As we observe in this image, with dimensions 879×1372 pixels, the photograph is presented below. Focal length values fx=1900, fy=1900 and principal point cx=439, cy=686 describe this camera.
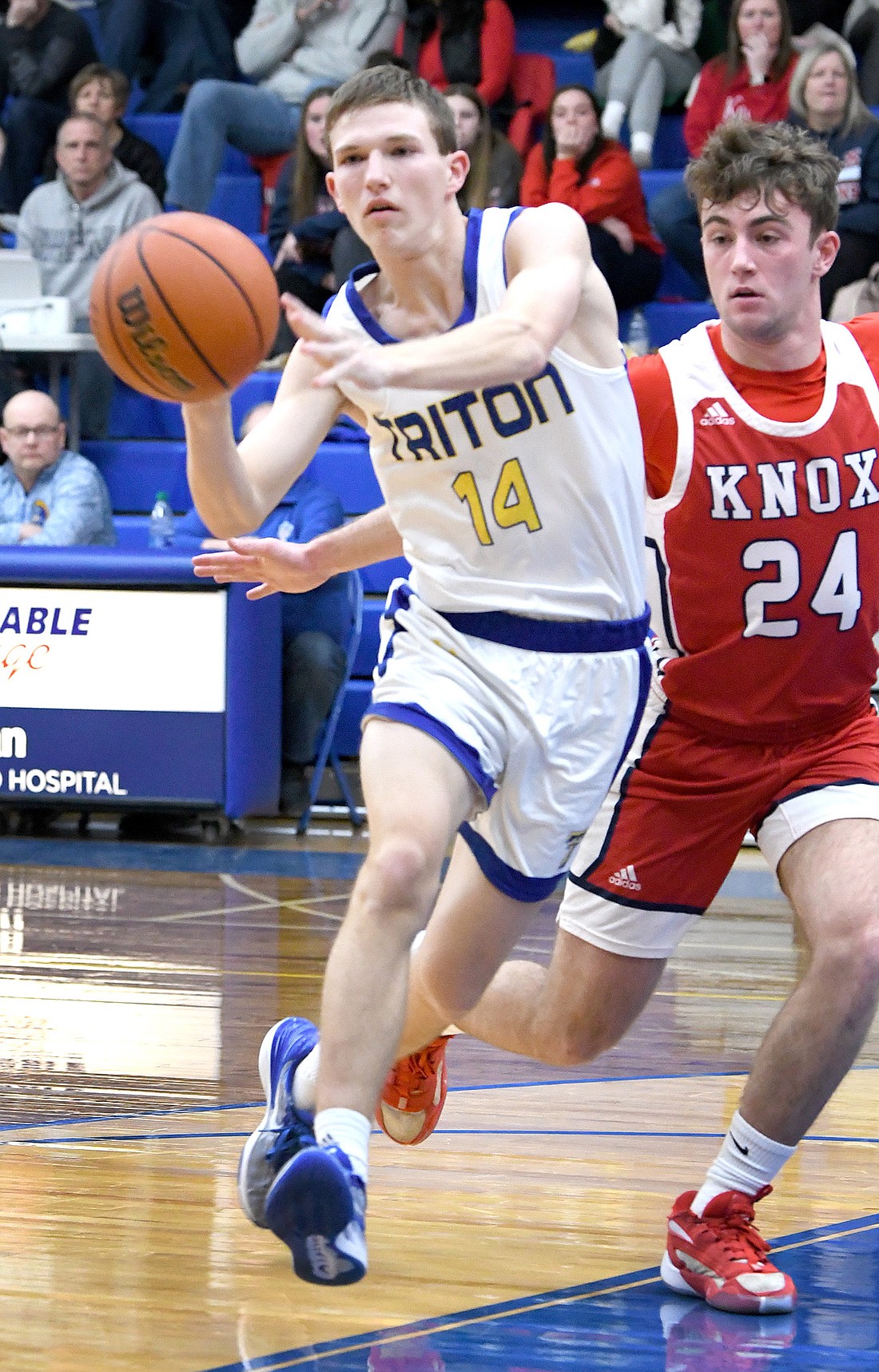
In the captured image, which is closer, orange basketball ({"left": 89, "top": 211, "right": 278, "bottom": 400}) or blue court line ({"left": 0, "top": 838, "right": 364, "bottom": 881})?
orange basketball ({"left": 89, "top": 211, "right": 278, "bottom": 400})

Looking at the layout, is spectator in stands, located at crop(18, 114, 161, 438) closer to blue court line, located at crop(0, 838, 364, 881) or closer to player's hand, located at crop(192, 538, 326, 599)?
blue court line, located at crop(0, 838, 364, 881)

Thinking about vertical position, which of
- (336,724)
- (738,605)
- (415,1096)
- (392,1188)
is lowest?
(336,724)

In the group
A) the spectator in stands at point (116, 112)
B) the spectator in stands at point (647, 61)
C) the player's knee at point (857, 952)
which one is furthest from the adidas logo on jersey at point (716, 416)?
the spectator in stands at point (116, 112)

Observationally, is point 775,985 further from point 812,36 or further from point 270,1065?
point 812,36

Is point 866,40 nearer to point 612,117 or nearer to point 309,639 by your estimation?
point 612,117

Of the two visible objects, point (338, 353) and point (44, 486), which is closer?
point (338, 353)

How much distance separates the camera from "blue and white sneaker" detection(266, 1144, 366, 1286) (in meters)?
2.51

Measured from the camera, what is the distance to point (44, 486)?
8.87 meters

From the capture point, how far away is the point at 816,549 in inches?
128

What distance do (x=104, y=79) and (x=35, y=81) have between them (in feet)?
2.78

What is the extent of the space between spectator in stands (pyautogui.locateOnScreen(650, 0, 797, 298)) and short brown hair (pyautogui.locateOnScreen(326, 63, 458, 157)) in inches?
259

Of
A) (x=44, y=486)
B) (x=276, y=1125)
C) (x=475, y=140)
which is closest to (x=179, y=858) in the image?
(x=44, y=486)

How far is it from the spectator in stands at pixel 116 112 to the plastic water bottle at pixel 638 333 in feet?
9.60

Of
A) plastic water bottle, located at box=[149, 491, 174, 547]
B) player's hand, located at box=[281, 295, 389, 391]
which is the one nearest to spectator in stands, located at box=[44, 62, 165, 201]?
plastic water bottle, located at box=[149, 491, 174, 547]
